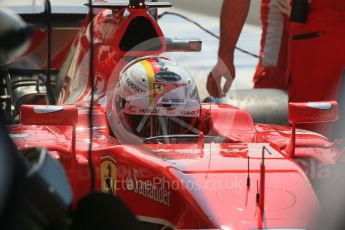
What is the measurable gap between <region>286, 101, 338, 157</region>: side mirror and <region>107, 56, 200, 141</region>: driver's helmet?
0.41 metres

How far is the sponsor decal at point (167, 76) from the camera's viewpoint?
3.46 m

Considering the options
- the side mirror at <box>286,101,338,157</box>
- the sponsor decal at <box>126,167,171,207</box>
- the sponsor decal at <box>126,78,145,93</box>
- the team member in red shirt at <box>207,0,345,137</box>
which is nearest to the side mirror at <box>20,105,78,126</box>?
the sponsor decal at <box>126,167,171,207</box>

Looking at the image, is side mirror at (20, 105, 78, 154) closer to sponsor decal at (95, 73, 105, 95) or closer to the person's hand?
sponsor decal at (95, 73, 105, 95)

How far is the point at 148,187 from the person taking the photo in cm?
285

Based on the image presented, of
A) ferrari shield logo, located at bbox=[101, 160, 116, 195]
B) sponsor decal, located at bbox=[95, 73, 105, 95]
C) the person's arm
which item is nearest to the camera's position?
ferrari shield logo, located at bbox=[101, 160, 116, 195]

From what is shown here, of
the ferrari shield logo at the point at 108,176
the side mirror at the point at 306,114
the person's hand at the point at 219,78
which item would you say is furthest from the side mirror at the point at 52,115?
the person's hand at the point at 219,78

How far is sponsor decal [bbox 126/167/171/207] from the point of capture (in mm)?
2793

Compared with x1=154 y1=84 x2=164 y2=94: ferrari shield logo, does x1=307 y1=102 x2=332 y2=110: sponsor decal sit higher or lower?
lower

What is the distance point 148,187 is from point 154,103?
0.61 m

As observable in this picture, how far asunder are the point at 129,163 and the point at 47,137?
602 millimetres

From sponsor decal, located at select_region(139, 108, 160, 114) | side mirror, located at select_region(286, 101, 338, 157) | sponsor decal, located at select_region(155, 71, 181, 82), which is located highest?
sponsor decal, located at select_region(155, 71, 181, 82)

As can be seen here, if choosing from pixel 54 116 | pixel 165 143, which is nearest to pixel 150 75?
pixel 165 143

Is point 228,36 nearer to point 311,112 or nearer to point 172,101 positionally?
point 172,101

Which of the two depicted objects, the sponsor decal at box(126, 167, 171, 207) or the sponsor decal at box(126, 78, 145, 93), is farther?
the sponsor decal at box(126, 78, 145, 93)
